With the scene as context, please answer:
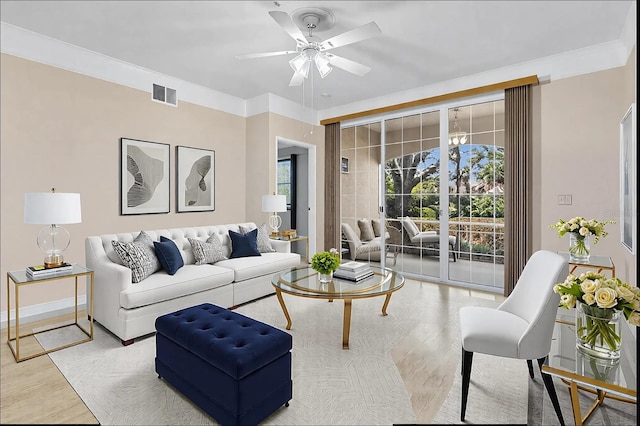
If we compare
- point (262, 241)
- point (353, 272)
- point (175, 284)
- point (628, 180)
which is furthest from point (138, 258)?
point (628, 180)

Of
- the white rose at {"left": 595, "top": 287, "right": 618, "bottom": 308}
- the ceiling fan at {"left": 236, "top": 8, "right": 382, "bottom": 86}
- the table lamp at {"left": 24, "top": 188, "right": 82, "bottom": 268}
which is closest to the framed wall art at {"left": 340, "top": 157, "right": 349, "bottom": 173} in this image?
the ceiling fan at {"left": 236, "top": 8, "right": 382, "bottom": 86}

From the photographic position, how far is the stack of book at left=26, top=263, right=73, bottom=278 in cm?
262

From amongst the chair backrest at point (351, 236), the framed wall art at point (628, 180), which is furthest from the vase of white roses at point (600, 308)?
the chair backrest at point (351, 236)

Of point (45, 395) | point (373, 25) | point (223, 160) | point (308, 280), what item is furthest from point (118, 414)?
point (223, 160)

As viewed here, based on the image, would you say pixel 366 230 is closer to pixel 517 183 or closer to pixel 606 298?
pixel 517 183

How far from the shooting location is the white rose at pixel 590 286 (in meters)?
1.45

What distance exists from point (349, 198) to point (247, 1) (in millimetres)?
3568

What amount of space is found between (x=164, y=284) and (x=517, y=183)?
401 centimetres

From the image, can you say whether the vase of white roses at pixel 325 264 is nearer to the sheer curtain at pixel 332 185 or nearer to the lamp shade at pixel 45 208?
the lamp shade at pixel 45 208

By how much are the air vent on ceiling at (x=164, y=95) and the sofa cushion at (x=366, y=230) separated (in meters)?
3.32

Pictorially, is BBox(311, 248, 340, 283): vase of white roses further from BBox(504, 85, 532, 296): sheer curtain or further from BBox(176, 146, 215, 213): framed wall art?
BBox(176, 146, 215, 213): framed wall art

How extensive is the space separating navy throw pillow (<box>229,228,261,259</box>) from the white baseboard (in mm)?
1693

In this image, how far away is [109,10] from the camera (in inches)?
115

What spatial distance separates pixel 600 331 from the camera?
1.51m
